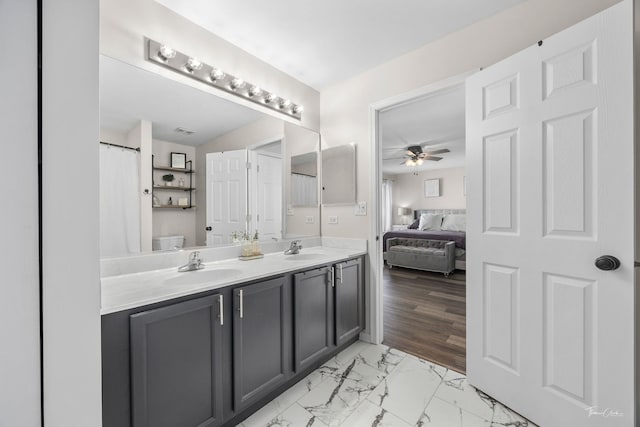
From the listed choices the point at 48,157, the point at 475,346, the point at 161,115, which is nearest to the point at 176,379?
the point at 48,157

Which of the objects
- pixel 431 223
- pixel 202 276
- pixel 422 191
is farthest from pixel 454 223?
pixel 202 276

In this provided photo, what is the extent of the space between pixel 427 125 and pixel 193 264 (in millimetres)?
3605

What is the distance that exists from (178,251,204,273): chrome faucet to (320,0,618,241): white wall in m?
1.29

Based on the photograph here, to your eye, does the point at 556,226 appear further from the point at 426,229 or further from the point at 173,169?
the point at 426,229

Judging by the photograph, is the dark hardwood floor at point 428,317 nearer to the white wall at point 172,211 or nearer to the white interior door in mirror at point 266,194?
the white interior door in mirror at point 266,194

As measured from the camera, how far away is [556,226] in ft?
4.29

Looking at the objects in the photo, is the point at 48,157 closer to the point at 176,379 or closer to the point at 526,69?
the point at 176,379

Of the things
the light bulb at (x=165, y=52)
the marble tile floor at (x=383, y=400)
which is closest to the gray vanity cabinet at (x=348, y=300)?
the marble tile floor at (x=383, y=400)

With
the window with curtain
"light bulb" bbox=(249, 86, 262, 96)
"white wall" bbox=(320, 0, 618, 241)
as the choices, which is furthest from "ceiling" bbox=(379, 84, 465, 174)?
the window with curtain

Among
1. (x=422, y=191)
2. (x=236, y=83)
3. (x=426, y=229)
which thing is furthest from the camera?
(x=422, y=191)

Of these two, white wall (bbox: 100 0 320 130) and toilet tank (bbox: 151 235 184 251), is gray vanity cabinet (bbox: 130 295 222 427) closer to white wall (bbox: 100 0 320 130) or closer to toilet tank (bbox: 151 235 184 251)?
toilet tank (bbox: 151 235 184 251)

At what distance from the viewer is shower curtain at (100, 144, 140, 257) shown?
1394 mm

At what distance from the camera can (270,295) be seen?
1529mm

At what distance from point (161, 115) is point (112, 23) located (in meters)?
0.48
